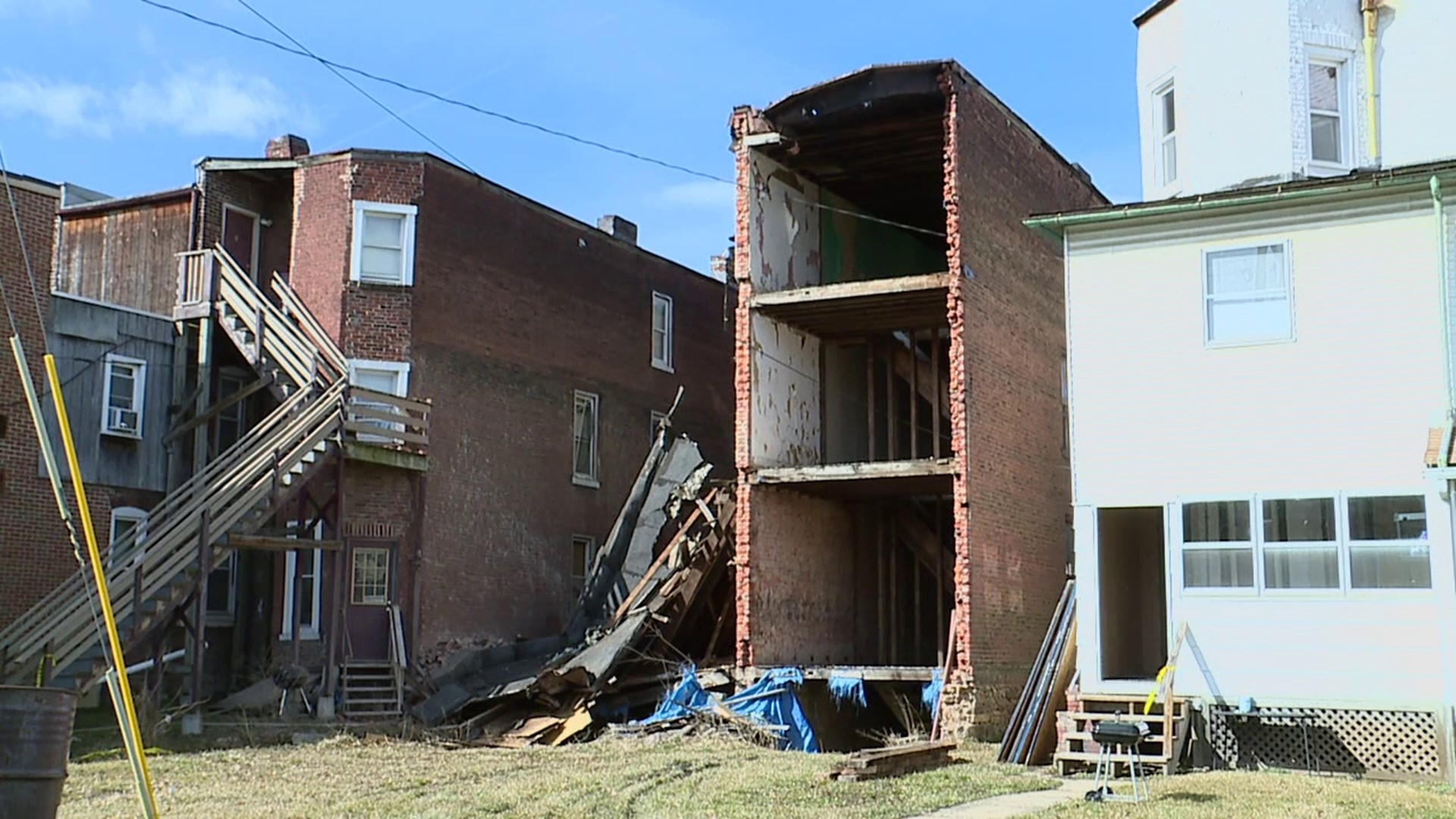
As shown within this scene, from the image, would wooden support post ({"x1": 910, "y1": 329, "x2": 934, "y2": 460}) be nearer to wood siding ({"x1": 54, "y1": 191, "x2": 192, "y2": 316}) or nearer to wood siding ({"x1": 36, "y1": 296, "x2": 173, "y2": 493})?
wood siding ({"x1": 36, "y1": 296, "x2": 173, "y2": 493})

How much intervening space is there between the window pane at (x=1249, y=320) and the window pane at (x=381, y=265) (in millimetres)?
14723

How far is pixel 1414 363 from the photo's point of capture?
55.9ft

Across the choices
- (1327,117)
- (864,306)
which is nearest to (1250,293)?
(1327,117)

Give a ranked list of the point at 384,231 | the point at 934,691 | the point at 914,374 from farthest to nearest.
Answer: the point at 384,231 → the point at 914,374 → the point at 934,691

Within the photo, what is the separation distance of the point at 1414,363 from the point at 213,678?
66.4ft

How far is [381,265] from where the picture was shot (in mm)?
26953

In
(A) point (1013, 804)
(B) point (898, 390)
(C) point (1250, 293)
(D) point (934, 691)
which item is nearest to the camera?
(A) point (1013, 804)

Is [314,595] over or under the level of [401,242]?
under

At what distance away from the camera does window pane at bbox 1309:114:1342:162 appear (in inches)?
827

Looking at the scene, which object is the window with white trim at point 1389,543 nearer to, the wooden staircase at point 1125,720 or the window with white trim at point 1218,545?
the window with white trim at point 1218,545

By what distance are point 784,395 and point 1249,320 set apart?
8.51 m

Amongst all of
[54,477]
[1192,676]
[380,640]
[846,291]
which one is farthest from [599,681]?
[54,477]

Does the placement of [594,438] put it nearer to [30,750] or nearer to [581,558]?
[581,558]

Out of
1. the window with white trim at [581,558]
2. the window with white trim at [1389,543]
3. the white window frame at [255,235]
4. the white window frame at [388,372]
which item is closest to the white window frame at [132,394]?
the white window frame at [255,235]
